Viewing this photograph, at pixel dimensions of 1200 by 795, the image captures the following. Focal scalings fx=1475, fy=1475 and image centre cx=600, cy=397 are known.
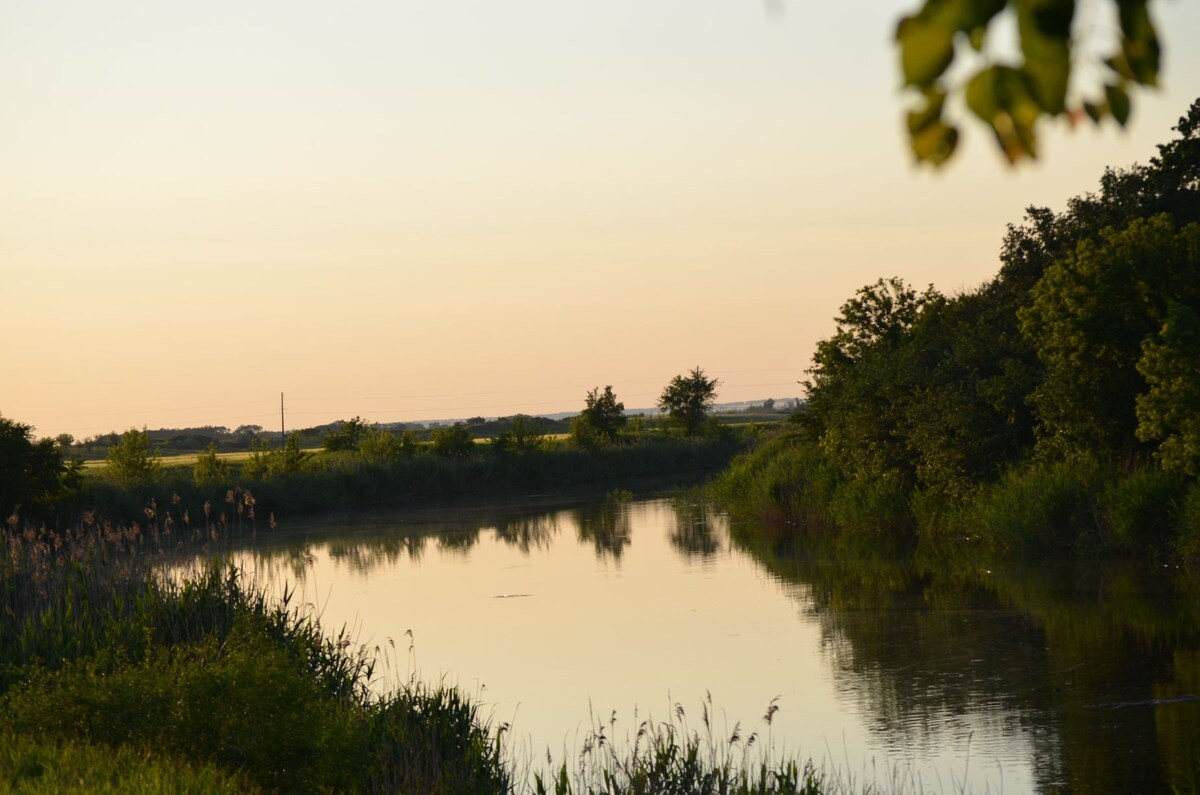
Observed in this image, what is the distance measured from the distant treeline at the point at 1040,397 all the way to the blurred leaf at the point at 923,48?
18992 mm

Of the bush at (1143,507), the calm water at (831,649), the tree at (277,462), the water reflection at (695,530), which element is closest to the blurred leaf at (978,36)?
the calm water at (831,649)

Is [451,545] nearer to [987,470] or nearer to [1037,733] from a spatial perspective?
[987,470]

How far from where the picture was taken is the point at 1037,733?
12.8 metres

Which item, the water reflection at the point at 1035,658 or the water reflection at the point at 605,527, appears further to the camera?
the water reflection at the point at 605,527

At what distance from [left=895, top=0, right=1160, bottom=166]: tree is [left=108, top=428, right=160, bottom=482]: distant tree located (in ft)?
150

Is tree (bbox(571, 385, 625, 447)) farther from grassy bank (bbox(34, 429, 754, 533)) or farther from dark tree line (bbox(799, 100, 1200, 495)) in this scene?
dark tree line (bbox(799, 100, 1200, 495))

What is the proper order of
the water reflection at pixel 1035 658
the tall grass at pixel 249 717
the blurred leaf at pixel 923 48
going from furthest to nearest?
the water reflection at pixel 1035 658 → the tall grass at pixel 249 717 → the blurred leaf at pixel 923 48

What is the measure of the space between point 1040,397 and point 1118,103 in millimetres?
23308

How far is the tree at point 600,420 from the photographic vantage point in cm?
Answer: 6500

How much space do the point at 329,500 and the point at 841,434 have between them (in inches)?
834

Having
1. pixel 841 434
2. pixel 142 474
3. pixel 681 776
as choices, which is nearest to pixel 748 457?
pixel 841 434

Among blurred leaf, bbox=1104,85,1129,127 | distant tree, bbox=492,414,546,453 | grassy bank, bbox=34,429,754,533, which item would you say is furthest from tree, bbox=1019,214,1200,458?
distant tree, bbox=492,414,546,453

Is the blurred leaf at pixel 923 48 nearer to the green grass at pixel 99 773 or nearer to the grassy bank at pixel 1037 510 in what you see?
the green grass at pixel 99 773

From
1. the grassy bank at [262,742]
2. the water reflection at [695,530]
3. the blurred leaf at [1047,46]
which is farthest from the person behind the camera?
the water reflection at [695,530]
